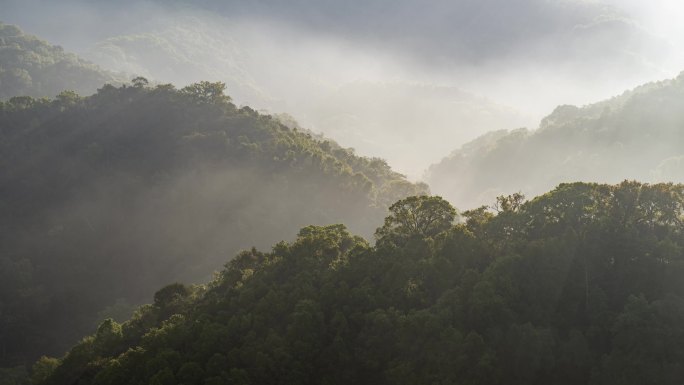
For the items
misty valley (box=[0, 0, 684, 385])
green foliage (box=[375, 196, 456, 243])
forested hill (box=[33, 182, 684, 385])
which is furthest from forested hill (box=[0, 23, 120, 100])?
green foliage (box=[375, 196, 456, 243])

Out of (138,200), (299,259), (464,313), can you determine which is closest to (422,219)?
(299,259)

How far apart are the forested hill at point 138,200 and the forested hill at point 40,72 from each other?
2502 inches

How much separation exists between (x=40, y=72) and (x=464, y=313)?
168799 mm

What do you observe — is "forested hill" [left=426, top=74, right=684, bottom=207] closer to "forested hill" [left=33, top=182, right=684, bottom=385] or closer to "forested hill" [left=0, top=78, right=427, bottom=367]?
"forested hill" [left=0, top=78, right=427, bottom=367]

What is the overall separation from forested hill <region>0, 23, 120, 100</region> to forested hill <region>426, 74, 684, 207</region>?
109 m

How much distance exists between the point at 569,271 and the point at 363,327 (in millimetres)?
13337

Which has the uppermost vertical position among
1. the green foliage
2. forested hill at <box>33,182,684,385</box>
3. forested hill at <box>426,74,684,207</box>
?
forested hill at <box>426,74,684,207</box>

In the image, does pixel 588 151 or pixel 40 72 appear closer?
pixel 588 151

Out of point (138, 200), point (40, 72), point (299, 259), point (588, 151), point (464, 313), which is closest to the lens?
point (464, 313)

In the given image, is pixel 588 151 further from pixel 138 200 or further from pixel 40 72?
pixel 40 72

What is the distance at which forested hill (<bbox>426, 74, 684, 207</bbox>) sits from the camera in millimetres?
99938

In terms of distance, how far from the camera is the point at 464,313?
34.2 meters

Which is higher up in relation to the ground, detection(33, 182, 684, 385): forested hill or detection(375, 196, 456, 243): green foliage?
detection(375, 196, 456, 243): green foliage

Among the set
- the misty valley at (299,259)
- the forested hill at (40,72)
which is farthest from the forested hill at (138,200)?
the forested hill at (40,72)
